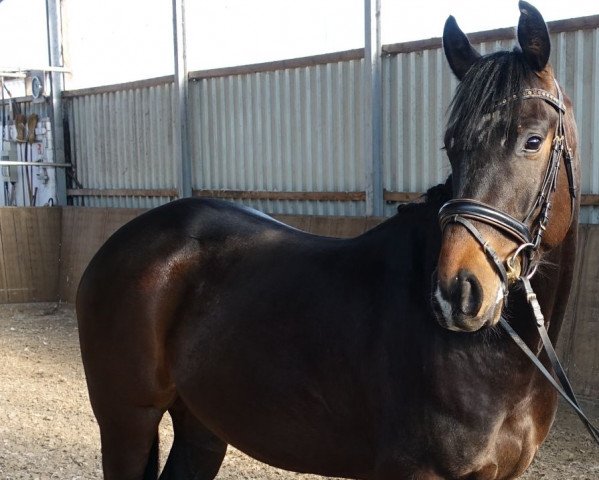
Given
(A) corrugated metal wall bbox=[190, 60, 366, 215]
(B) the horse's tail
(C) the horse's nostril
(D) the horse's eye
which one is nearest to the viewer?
(C) the horse's nostril

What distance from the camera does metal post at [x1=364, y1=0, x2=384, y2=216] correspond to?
7.02 m

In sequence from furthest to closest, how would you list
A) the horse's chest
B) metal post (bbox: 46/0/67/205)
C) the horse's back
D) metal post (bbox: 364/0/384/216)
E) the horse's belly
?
metal post (bbox: 46/0/67/205)
metal post (bbox: 364/0/384/216)
the horse's back
the horse's belly
the horse's chest

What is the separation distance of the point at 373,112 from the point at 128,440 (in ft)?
15.4

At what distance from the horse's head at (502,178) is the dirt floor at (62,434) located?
2620mm

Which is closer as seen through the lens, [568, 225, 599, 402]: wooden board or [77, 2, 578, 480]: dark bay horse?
[77, 2, 578, 480]: dark bay horse

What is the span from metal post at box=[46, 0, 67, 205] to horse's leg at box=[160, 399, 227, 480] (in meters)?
9.20

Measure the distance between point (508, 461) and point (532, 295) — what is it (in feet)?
1.65

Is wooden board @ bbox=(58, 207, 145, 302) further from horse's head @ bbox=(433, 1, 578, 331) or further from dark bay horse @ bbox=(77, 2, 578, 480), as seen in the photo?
horse's head @ bbox=(433, 1, 578, 331)

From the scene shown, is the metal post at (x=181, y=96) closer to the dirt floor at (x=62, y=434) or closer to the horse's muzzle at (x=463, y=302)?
the dirt floor at (x=62, y=434)

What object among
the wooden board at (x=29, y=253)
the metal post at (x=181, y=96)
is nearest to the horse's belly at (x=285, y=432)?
the metal post at (x=181, y=96)

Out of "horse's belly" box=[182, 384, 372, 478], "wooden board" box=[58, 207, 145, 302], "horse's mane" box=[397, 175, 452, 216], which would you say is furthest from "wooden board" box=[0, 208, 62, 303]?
"horse's mane" box=[397, 175, 452, 216]

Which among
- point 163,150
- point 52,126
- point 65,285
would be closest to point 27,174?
point 52,126

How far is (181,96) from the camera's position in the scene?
9500 millimetres

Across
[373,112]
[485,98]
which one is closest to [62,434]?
[373,112]
